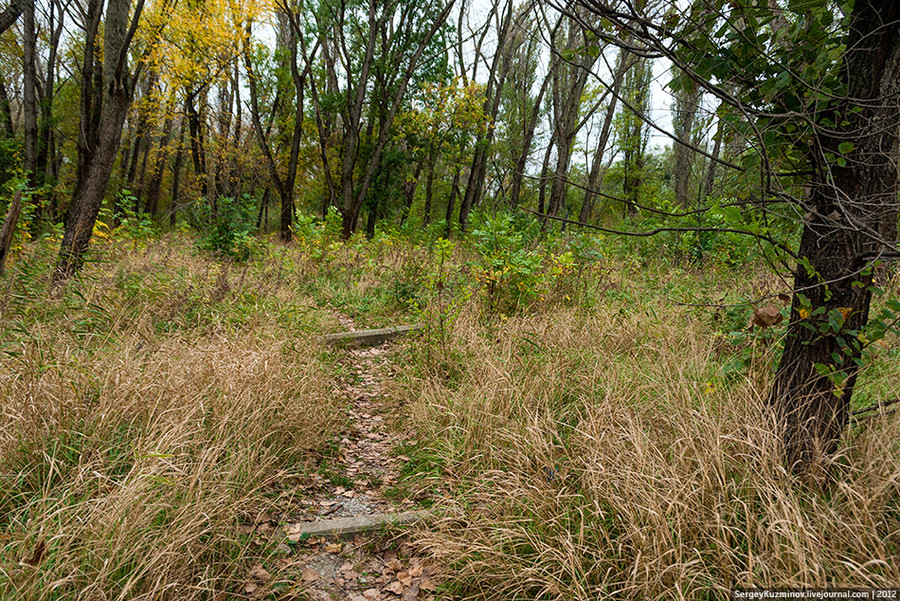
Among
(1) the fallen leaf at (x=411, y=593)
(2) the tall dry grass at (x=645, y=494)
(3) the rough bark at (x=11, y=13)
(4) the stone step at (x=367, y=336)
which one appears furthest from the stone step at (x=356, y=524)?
(3) the rough bark at (x=11, y=13)

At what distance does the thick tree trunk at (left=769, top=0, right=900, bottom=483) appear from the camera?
177 centimetres

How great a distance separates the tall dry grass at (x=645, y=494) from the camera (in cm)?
161

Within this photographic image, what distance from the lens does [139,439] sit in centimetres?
235

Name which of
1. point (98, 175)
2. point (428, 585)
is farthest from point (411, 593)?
point (98, 175)

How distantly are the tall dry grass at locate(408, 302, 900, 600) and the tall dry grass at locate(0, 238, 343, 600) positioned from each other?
1.10 metres

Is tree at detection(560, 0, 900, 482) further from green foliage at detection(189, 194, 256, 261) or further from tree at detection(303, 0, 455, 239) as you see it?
tree at detection(303, 0, 455, 239)

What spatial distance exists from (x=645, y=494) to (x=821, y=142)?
1807 millimetres

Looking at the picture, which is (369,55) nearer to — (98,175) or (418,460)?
(98,175)

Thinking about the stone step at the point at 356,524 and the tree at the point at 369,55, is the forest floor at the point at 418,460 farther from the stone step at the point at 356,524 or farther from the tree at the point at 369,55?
the tree at the point at 369,55

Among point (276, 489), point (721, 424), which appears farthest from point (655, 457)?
point (276, 489)

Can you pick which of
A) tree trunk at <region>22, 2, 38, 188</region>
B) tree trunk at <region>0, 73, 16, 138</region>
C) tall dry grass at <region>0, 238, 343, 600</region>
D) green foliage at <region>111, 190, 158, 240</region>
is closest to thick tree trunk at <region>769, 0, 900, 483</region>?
tall dry grass at <region>0, 238, 343, 600</region>

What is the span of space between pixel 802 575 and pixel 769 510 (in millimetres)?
236

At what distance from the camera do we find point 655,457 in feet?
7.25

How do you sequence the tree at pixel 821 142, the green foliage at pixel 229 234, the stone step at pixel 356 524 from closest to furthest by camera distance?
the tree at pixel 821 142, the stone step at pixel 356 524, the green foliage at pixel 229 234
